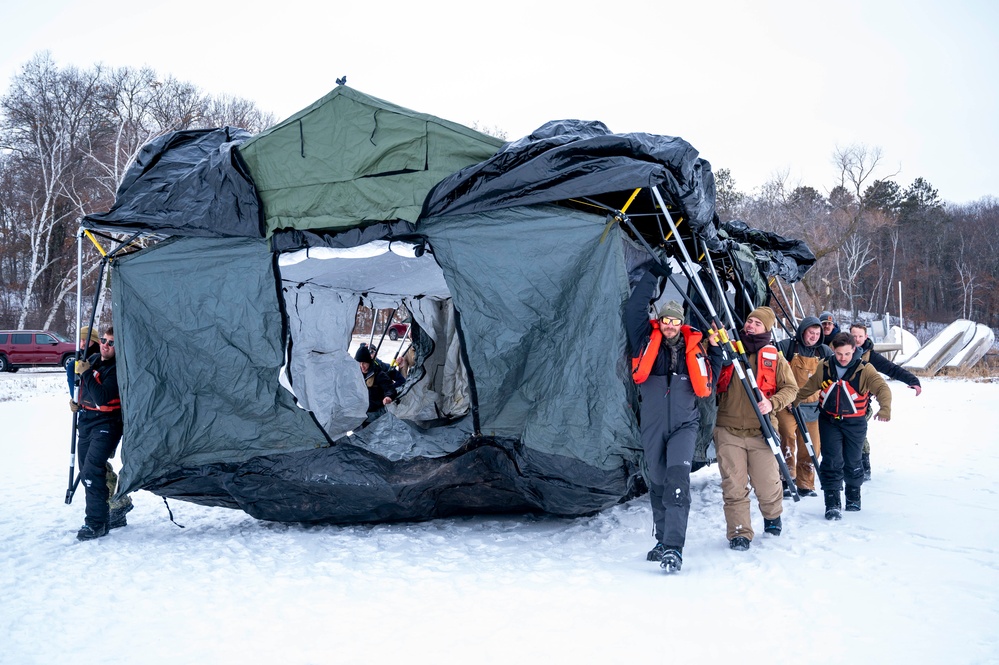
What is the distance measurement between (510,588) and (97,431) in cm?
318

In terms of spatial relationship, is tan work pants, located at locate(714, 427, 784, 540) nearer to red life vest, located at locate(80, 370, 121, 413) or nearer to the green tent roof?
the green tent roof

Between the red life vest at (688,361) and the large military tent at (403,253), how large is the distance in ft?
0.43

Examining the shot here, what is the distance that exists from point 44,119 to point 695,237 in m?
26.6

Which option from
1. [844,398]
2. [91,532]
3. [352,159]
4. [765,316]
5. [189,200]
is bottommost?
[91,532]

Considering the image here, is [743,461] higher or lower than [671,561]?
higher

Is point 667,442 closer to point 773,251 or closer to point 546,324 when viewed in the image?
point 546,324

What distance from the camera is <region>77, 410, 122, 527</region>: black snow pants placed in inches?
192

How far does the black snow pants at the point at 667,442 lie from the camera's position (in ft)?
13.3

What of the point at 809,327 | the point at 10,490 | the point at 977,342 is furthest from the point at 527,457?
the point at 977,342

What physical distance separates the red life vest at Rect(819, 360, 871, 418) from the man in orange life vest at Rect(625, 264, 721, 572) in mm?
1493

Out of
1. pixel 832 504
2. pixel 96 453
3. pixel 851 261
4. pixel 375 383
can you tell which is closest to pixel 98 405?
pixel 96 453

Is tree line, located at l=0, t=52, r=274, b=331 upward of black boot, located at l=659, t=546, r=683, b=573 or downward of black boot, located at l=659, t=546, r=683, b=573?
upward

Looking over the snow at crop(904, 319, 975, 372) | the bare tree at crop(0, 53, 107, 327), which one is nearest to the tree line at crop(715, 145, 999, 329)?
the snow at crop(904, 319, 975, 372)

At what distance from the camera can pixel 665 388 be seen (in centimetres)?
414
